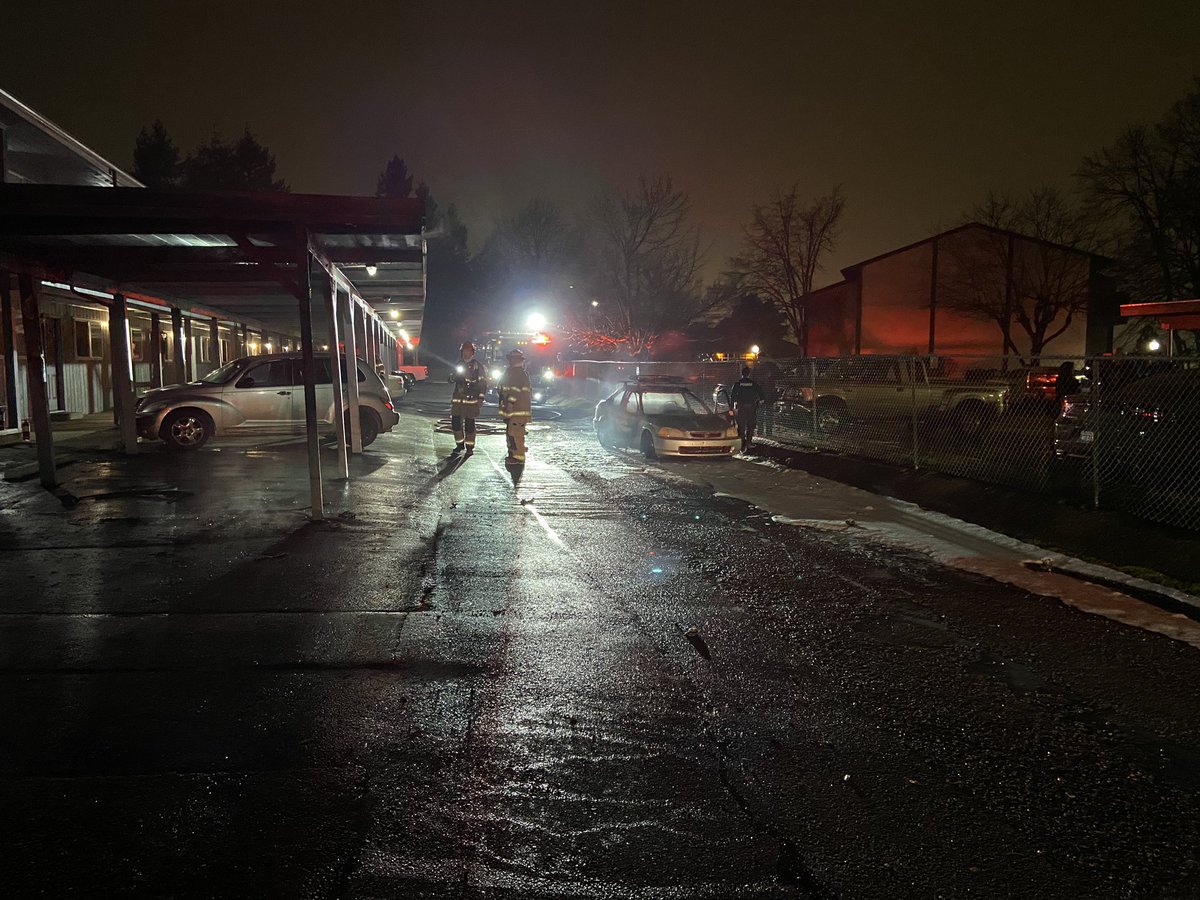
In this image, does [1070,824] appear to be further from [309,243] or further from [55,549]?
[309,243]

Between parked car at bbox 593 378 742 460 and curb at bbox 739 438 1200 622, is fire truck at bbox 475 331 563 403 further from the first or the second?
curb at bbox 739 438 1200 622

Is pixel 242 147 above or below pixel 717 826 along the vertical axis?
above

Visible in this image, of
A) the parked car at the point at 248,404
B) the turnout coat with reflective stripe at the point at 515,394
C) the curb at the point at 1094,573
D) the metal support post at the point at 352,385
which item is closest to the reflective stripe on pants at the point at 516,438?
the turnout coat with reflective stripe at the point at 515,394

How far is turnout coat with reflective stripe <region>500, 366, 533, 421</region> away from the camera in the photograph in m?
13.8

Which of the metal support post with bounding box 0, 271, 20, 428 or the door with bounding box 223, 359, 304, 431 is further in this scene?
the metal support post with bounding box 0, 271, 20, 428

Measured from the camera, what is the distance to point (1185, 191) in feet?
102

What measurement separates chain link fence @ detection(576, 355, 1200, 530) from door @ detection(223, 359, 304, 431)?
9.43 metres

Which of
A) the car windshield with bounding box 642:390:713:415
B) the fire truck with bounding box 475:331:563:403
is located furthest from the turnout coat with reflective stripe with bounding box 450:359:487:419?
the fire truck with bounding box 475:331:563:403

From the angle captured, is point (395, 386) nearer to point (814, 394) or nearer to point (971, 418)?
point (814, 394)

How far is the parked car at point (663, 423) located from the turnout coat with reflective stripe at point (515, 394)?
252cm

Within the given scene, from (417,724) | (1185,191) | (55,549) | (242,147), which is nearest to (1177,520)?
(417,724)

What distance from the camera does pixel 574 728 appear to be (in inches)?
160

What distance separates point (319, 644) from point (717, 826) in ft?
9.93

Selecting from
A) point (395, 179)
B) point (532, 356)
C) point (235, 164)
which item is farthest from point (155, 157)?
point (532, 356)
